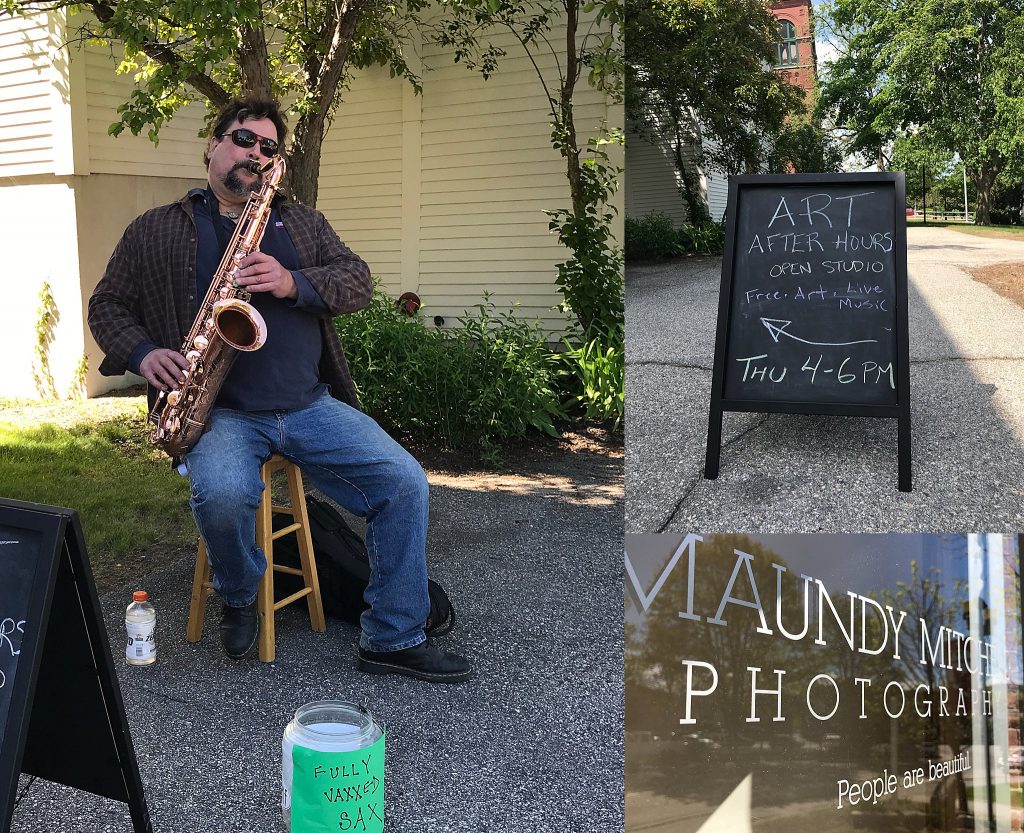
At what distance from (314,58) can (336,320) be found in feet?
5.63

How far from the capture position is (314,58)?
21.0ft

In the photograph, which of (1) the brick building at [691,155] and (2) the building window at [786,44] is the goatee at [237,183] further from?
(2) the building window at [786,44]

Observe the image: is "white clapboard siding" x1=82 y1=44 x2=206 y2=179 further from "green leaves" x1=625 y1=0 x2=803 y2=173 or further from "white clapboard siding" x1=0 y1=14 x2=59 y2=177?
"green leaves" x1=625 y1=0 x2=803 y2=173

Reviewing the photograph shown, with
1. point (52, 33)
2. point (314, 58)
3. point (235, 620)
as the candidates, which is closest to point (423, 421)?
point (314, 58)

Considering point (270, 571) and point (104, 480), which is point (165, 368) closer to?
point (270, 571)

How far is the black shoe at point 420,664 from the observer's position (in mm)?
3054

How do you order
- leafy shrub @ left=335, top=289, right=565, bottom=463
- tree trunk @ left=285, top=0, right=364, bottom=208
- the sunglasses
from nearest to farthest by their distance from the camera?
the sunglasses → tree trunk @ left=285, top=0, right=364, bottom=208 → leafy shrub @ left=335, top=289, right=565, bottom=463

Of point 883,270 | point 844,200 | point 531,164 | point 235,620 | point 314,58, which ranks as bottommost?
point 235,620

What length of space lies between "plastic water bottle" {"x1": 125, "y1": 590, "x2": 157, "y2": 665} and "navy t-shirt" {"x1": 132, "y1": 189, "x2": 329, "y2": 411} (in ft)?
2.25

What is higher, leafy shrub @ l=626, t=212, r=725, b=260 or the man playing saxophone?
leafy shrub @ l=626, t=212, r=725, b=260

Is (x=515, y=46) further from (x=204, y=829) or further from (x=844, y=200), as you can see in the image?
(x=204, y=829)

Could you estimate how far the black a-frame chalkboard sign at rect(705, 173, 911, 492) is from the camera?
3.75m

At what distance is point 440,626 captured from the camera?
330cm

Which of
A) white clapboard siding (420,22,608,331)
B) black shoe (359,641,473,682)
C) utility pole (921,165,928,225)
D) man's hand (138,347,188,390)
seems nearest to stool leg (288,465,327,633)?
black shoe (359,641,473,682)
